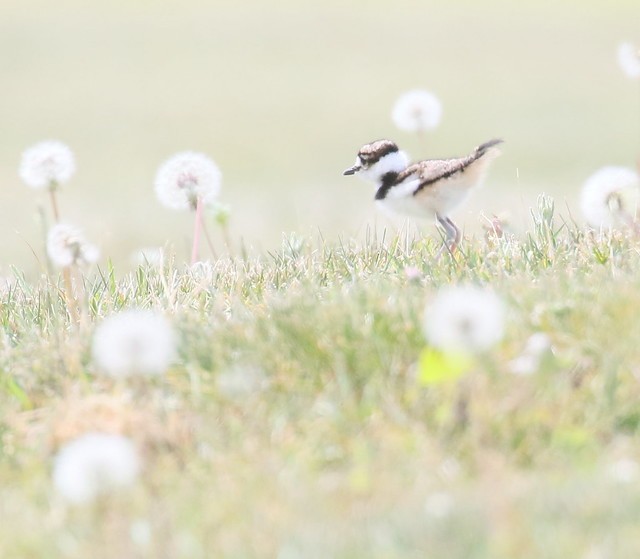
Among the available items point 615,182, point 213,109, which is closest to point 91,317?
point 615,182

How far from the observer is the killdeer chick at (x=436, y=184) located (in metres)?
7.44

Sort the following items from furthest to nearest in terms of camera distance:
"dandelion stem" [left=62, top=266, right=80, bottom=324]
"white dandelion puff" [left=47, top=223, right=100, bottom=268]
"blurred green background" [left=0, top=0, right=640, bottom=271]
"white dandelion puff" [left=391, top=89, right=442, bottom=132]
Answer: "blurred green background" [left=0, top=0, right=640, bottom=271]
"white dandelion puff" [left=391, top=89, right=442, bottom=132]
"dandelion stem" [left=62, top=266, right=80, bottom=324]
"white dandelion puff" [left=47, top=223, right=100, bottom=268]

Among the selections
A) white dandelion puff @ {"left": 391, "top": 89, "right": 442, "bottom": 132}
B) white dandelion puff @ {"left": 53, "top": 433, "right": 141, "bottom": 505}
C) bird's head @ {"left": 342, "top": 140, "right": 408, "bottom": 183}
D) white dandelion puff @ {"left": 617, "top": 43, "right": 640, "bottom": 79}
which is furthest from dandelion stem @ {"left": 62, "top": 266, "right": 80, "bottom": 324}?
white dandelion puff @ {"left": 391, "top": 89, "right": 442, "bottom": 132}

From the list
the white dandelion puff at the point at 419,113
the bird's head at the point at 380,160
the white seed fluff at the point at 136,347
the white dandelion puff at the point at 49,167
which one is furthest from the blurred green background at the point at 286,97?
the white seed fluff at the point at 136,347

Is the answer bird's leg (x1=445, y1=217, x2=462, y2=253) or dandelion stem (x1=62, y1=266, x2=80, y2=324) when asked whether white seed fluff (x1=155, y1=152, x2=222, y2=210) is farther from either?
bird's leg (x1=445, y1=217, x2=462, y2=253)

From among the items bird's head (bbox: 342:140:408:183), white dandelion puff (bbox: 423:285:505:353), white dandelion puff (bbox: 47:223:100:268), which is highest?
bird's head (bbox: 342:140:408:183)

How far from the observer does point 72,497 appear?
14.3 ft

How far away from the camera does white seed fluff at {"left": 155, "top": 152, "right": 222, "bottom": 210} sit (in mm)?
7566

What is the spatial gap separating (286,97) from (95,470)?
32.9 metres

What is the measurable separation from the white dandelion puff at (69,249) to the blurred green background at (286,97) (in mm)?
9155

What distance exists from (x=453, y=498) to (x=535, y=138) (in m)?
26.3

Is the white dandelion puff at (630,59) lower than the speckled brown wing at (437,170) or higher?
higher

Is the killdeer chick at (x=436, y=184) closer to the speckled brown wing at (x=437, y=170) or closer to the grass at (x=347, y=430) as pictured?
the speckled brown wing at (x=437, y=170)

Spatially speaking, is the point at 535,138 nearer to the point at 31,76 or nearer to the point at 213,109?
the point at 213,109
